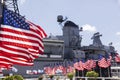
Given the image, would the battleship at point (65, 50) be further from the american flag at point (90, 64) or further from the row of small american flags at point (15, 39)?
the row of small american flags at point (15, 39)

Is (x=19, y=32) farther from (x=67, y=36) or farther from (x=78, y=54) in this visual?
(x=67, y=36)

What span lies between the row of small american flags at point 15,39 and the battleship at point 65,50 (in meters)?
61.4

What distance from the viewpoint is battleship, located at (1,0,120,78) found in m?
83.2

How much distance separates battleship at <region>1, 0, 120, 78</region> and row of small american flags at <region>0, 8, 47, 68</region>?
202ft

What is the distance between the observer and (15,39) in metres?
14.2

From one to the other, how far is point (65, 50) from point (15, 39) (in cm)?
9048

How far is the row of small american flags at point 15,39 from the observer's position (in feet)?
44.9

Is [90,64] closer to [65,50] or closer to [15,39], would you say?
[15,39]

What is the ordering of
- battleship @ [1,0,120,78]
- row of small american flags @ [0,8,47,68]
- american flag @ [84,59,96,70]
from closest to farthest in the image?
row of small american flags @ [0,8,47,68], american flag @ [84,59,96,70], battleship @ [1,0,120,78]

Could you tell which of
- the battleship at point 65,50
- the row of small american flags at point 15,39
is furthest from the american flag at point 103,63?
the battleship at point 65,50

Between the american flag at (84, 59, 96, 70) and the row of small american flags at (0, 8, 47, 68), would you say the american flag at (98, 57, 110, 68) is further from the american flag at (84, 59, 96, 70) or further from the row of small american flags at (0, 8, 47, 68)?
the row of small american flags at (0, 8, 47, 68)

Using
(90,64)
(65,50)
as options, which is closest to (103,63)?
(90,64)

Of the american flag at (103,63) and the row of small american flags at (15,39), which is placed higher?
the row of small american flags at (15,39)

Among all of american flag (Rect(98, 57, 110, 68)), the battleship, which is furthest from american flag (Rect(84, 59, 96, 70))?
the battleship
